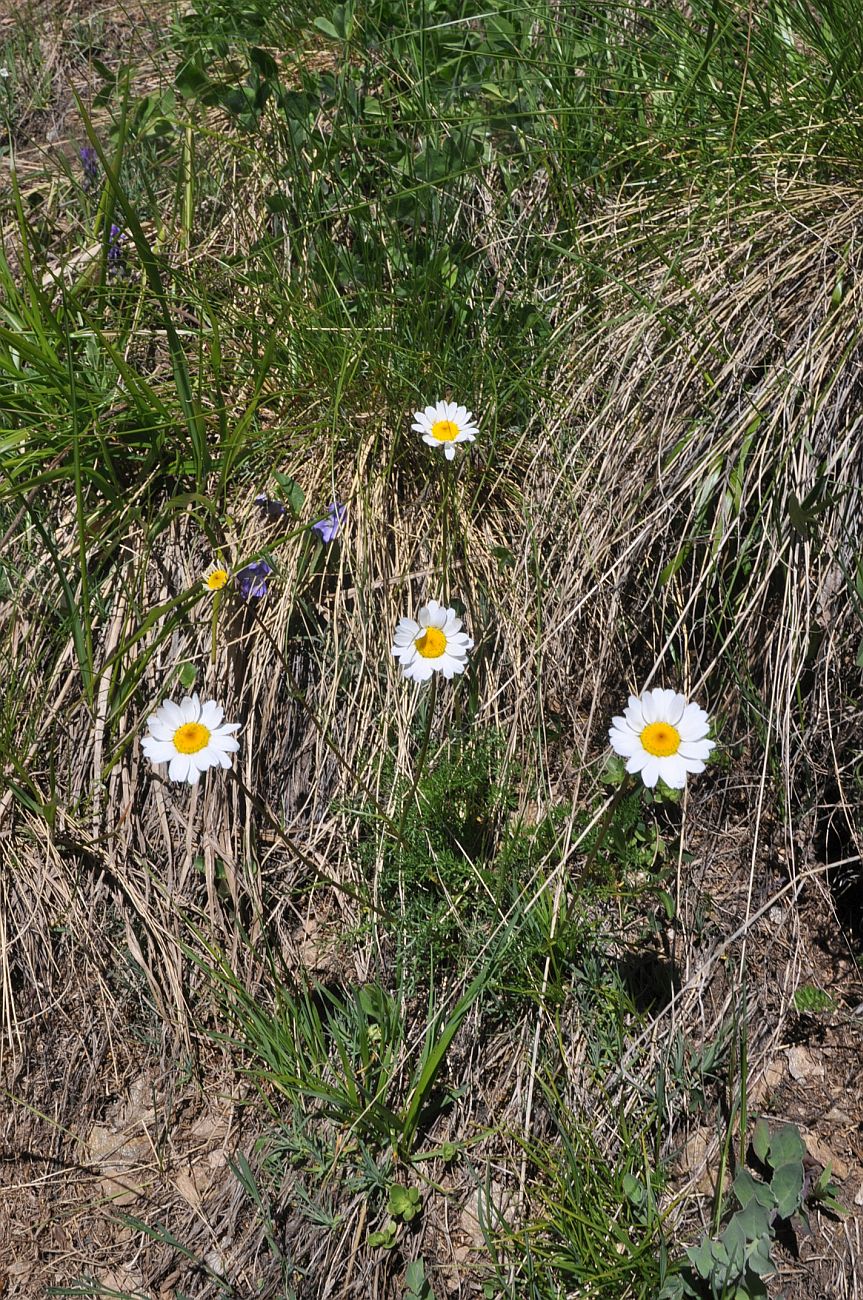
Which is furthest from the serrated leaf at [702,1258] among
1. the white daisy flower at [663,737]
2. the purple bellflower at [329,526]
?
the purple bellflower at [329,526]

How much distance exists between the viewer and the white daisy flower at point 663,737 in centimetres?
148

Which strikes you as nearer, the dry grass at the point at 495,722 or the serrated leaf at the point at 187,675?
the dry grass at the point at 495,722

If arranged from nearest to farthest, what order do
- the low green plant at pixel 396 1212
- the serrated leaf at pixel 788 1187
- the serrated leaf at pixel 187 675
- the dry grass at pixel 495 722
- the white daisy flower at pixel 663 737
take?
the white daisy flower at pixel 663 737 → the serrated leaf at pixel 788 1187 → the low green plant at pixel 396 1212 → the dry grass at pixel 495 722 → the serrated leaf at pixel 187 675

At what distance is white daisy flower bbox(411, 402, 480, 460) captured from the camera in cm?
211

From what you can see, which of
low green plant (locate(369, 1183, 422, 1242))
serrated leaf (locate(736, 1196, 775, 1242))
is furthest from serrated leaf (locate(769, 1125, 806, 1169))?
low green plant (locate(369, 1183, 422, 1242))

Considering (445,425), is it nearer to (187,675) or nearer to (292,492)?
(292,492)

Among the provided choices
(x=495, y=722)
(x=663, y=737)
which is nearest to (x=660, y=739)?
(x=663, y=737)

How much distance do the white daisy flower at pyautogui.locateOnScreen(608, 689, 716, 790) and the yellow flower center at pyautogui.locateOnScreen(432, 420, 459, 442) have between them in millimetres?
812

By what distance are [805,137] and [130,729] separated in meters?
1.82

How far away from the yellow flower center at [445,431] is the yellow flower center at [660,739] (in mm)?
852

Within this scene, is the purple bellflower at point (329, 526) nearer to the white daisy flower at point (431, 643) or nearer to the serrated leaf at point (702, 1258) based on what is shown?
the white daisy flower at point (431, 643)

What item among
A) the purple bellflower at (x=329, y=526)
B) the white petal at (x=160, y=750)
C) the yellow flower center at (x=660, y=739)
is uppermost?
the purple bellflower at (x=329, y=526)

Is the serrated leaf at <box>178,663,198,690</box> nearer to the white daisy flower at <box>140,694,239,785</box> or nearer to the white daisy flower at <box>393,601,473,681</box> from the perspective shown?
the white daisy flower at <box>140,694,239,785</box>

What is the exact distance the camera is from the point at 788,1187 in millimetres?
1600
